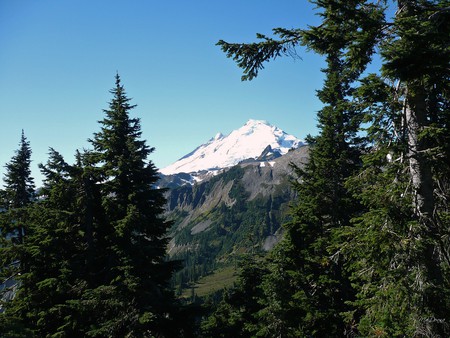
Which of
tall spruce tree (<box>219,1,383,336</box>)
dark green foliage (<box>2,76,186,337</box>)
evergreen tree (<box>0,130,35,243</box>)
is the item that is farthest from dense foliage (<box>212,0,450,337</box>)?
evergreen tree (<box>0,130,35,243</box>)

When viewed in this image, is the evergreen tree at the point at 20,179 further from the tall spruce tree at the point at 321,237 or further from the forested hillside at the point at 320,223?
the tall spruce tree at the point at 321,237

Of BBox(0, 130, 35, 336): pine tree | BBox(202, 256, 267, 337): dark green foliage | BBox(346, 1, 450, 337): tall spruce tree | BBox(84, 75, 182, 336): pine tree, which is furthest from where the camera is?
BBox(202, 256, 267, 337): dark green foliage

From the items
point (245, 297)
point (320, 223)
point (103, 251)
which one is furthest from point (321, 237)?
point (103, 251)

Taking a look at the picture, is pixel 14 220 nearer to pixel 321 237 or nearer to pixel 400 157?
pixel 321 237

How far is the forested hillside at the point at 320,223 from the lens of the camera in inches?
275

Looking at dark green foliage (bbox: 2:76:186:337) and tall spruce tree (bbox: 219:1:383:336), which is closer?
dark green foliage (bbox: 2:76:186:337)

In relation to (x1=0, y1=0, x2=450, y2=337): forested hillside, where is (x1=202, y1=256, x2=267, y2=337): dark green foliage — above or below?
below

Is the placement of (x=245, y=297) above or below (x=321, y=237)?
below

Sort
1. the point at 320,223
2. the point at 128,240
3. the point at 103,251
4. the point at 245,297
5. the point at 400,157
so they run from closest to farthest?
the point at 400,157 → the point at 128,240 → the point at 103,251 → the point at 320,223 → the point at 245,297

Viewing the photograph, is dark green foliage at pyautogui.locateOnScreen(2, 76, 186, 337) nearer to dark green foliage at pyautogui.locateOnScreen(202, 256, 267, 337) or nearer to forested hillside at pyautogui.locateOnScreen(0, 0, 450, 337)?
forested hillside at pyautogui.locateOnScreen(0, 0, 450, 337)

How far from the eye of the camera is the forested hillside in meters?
6.98

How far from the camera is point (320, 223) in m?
19.5

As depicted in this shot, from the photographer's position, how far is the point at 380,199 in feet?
26.2

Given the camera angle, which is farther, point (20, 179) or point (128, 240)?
point (20, 179)
